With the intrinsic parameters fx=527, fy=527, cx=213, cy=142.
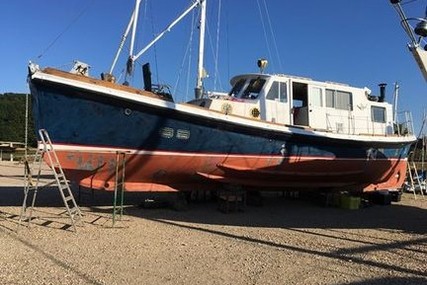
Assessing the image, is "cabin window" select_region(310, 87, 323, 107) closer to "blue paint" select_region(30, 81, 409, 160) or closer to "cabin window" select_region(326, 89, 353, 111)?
"cabin window" select_region(326, 89, 353, 111)

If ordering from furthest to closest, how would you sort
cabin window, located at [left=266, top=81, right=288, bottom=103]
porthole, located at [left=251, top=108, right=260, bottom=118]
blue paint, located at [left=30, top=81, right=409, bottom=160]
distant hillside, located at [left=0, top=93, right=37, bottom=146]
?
distant hillside, located at [left=0, top=93, right=37, bottom=146] < cabin window, located at [left=266, top=81, right=288, bottom=103] < porthole, located at [left=251, top=108, right=260, bottom=118] < blue paint, located at [left=30, top=81, right=409, bottom=160]

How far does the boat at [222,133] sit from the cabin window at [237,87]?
0.15 feet

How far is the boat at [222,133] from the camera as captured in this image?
39.9 feet

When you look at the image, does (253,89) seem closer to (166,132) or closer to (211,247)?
(166,132)

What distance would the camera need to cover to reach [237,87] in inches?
641

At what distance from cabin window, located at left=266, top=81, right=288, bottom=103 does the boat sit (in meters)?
0.03

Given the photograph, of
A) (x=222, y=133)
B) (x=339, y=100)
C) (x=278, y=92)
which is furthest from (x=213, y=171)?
(x=339, y=100)

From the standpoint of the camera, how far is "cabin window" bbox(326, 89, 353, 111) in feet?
53.4

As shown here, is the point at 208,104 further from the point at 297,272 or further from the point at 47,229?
the point at 297,272

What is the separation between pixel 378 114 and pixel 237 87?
5.08 metres

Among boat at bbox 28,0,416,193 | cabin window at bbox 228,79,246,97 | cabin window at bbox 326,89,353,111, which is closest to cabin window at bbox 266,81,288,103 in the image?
boat at bbox 28,0,416,193

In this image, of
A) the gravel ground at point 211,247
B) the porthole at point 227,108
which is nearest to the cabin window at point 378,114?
the gravel ground at point 211,247

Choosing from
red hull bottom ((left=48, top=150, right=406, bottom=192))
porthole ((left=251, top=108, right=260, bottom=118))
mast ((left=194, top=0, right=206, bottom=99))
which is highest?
mast ((left=194, top=0, right=206, bottom=99))

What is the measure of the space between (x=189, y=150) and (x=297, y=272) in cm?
645
